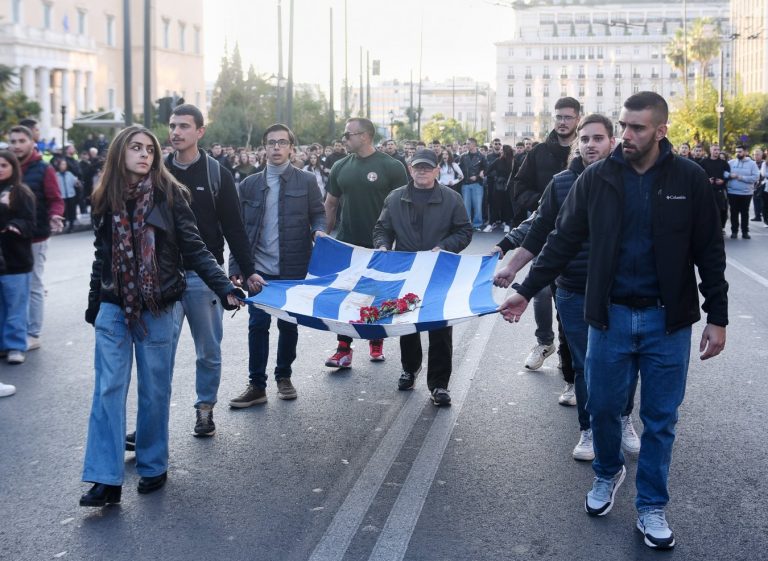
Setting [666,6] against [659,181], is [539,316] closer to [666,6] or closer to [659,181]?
[659,181]

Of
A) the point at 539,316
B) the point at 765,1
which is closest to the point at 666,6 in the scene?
the point at 765,1

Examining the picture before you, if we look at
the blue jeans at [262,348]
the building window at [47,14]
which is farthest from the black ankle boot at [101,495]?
the building window at [47,14]

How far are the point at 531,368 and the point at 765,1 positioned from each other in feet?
323

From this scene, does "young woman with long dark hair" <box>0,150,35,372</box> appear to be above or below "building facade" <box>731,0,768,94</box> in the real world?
below

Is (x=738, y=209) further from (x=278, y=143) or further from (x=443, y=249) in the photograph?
(x=278, y=143)

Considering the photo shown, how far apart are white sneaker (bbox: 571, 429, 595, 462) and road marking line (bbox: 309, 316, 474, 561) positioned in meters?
1.01

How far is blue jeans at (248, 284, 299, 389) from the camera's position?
7.64 meters

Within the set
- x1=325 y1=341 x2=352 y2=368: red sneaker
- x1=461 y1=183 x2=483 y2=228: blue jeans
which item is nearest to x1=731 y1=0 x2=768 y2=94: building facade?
x1=461 y1=183 x2=483 y2=228: blue jeans

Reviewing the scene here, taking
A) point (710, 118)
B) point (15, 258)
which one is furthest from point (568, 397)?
point (710, 118)

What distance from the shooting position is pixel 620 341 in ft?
16.3

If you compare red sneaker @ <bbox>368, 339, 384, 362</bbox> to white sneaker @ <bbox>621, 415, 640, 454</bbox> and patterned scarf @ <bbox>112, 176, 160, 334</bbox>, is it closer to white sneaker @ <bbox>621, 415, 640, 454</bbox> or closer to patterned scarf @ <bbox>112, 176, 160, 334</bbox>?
white sneaker @ <bbox>621, 415, 640, 454</bbox>

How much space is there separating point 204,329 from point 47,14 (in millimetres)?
87207

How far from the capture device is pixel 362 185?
910 centimetres

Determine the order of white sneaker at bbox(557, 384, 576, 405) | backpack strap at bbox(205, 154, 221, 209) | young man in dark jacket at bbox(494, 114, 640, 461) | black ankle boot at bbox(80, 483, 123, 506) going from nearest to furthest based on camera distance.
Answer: black ankle boot at bbox(80, 483, 123, 506) → young man in dark jacket at bbox(494, 114, 640, 461) → backpack strap at bbox(205, 154, 221, 209) → white sneaker at bbox(557, 384, 576, 405)
